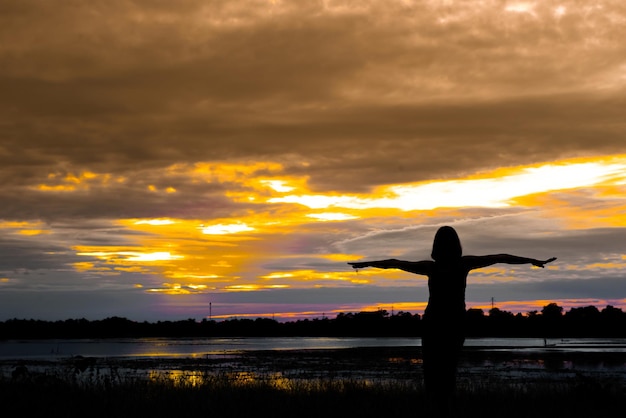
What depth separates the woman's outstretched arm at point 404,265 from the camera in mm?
10953

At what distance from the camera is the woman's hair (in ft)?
35.2

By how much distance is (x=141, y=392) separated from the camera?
44.0 feet

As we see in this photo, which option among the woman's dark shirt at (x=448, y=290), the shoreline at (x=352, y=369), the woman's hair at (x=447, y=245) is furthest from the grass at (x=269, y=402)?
the woman's hair at (x=447, y=245)

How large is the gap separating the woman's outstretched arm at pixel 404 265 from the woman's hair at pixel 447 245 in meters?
0.22

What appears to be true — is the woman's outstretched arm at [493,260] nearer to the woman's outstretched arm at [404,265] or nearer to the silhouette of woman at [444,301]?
the silhouette of woman at [444,301]

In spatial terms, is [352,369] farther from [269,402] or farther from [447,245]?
[447,245]

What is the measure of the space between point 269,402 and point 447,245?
13.9 ft

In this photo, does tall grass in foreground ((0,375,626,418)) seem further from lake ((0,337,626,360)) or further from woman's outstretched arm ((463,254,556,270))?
lake ((0,337,626,360))

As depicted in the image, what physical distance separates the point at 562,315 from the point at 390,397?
6301 inches

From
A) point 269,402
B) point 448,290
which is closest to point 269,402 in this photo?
point 269,402

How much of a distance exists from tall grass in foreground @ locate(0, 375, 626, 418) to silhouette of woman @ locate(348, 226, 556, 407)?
1.70 ft

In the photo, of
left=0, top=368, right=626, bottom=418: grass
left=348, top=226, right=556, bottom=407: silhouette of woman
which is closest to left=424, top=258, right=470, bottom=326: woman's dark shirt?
left=348, top=226, right=556, bottom=407: silhouette of woman

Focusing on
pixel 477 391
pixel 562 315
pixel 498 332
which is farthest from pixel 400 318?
pixel 477 391

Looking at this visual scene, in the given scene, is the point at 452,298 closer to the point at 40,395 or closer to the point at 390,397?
the point at 390,397
